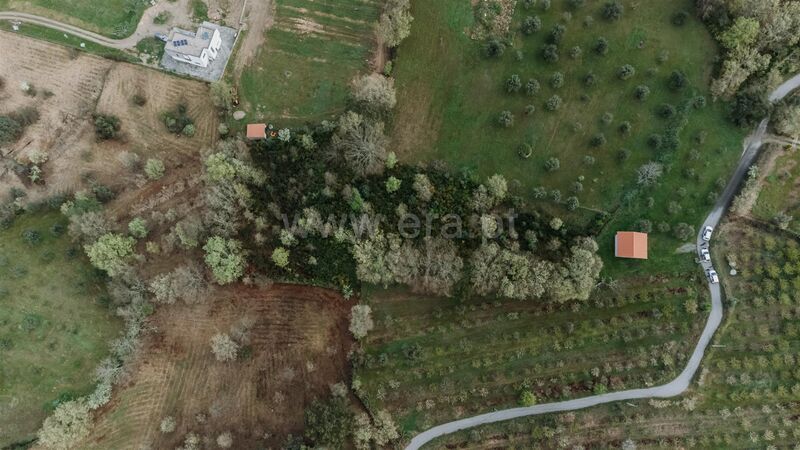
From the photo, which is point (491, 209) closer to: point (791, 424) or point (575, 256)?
point (575, 256)

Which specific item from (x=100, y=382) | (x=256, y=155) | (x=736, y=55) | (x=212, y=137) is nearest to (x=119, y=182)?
(x=212, y=137)

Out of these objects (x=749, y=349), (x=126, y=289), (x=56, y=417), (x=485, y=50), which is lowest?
(x=56, y=417)

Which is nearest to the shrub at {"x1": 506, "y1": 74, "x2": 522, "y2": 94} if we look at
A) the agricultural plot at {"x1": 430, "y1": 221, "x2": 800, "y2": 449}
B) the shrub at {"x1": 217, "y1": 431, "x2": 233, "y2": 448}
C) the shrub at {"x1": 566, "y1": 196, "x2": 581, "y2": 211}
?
the shrub at {"x1": 566, "y1": 196, "x2": 581, "y2": 211}

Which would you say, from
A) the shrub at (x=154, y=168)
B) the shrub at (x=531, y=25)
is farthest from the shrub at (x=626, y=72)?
the shrub at (x=154, y=168)

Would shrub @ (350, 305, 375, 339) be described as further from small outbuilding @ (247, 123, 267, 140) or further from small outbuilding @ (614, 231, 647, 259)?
small outbuilding @ (614, 231, 647, 259)

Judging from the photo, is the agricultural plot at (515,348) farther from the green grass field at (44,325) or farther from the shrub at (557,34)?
the green grass field at (44,325)

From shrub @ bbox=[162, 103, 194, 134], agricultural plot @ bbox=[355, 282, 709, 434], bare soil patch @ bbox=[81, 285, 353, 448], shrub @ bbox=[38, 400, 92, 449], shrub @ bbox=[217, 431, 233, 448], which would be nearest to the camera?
shrub @ bbox=[38, 400, 92, 449]
